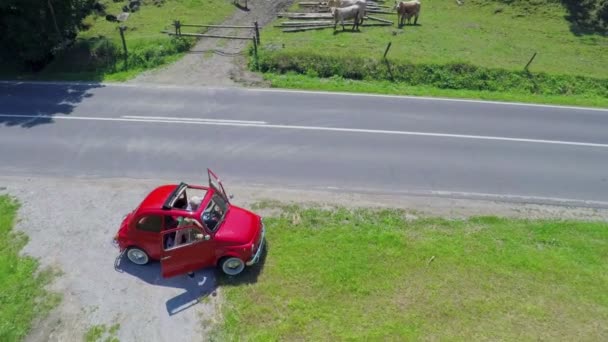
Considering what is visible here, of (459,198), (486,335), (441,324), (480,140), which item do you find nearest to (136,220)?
(441,324)

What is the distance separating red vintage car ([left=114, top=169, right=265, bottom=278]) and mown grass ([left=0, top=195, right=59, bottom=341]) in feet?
7.20

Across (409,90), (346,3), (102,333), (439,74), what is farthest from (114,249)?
(346,3)

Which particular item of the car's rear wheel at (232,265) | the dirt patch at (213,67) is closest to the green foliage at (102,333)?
the car's rear wheel at (232,265)

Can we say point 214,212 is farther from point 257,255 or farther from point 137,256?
point 137,256

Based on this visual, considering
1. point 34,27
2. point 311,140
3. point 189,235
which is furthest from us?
point 34,27

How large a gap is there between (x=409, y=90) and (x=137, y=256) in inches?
622

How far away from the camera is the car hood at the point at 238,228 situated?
10.5 metres

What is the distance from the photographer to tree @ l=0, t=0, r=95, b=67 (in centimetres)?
2186

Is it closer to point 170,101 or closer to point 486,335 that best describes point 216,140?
point 170,101

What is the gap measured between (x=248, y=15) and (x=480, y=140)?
783 inches

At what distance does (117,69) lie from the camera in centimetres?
2309

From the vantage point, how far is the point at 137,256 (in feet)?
36.3

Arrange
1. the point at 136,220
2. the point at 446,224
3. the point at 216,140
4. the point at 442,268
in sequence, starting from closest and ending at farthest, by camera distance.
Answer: the point at 136,220, the point at 442,268, the point at 446,224, the point at 216,140

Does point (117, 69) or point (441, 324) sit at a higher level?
point (117, 69)
